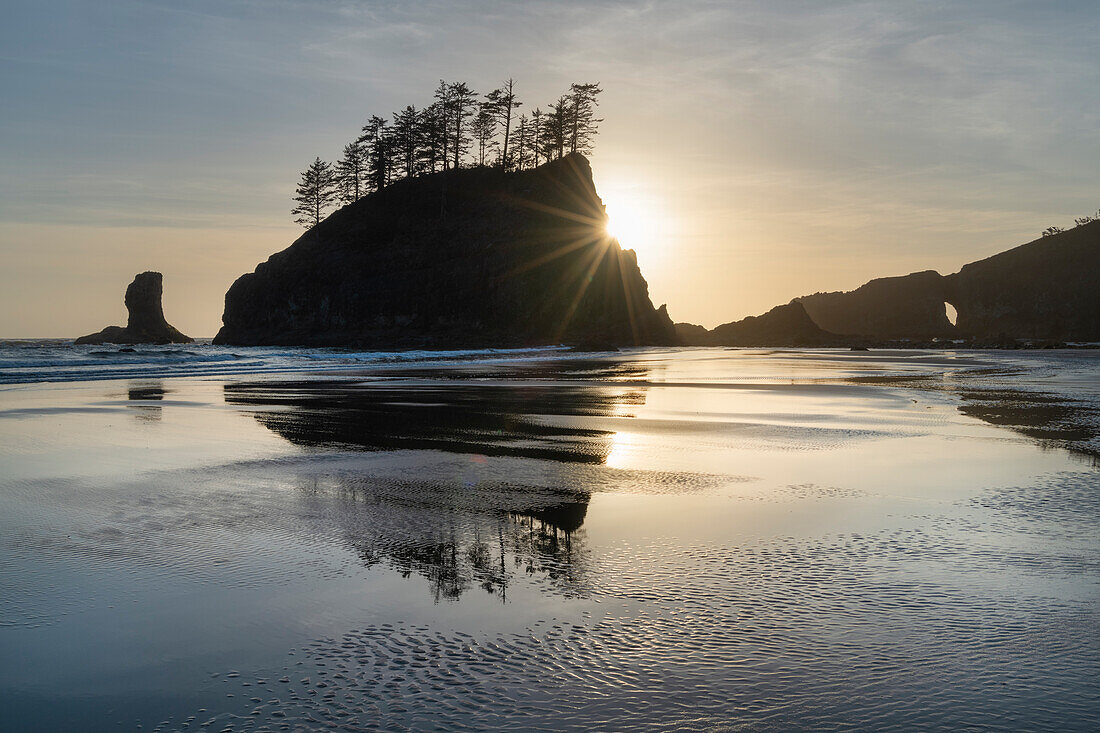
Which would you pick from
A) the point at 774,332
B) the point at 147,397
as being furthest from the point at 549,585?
the point at 774,332

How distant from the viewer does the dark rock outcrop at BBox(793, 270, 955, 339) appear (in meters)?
156

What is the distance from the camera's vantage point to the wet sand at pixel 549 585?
3348 millimetres

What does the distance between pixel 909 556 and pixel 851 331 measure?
611ft

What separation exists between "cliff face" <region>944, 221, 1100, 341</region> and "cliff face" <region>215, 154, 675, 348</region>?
252 ft

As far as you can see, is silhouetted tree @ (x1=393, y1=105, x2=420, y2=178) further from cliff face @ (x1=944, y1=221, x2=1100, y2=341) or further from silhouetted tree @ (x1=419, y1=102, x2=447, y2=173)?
cliff face @ (x1=944, y1=221, x2=1100, y2=341)

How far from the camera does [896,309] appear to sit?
161125 mm

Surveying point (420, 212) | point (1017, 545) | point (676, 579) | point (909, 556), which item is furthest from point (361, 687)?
point (420, 212)

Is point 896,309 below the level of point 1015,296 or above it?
below

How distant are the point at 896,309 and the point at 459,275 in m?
119

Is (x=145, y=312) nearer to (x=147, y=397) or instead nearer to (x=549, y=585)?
(x=147, y=397)

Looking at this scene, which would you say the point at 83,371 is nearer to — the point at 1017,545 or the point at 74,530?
the point at 74,530

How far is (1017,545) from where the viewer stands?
5980 mm

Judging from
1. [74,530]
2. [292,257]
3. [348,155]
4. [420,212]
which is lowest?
[74,530]

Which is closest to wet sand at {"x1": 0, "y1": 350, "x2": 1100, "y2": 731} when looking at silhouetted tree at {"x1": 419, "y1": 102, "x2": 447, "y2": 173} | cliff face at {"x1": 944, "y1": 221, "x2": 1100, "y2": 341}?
silhouetted tree at {"x1": 419, "y1": 102, "x2": 447, "y2": 173}
